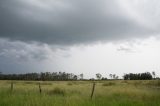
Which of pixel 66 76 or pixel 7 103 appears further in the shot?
pixel 66 76

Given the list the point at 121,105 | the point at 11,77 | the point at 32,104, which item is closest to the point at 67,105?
the point at 32,104

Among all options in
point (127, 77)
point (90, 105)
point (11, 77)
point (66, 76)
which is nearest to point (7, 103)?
point (90, 105)

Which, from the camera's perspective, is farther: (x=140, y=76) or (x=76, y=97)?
(x=140, y=76)

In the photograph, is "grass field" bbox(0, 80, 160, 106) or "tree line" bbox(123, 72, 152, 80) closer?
"grass field" bbox(0, 80, 160, 106)

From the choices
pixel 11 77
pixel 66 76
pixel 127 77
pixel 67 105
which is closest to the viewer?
pixel 67 105

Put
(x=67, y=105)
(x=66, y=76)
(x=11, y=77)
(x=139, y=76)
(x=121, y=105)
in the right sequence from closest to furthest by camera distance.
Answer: (x=67, y=105) < (x=121, y=105) < (x=139, y=76) < (x=11, y=77) < (x=66, y=76)

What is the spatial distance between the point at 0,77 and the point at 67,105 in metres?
179

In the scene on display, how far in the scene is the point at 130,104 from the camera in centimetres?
1343

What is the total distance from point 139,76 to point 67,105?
5658 inches

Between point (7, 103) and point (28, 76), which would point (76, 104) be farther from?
→ point (28, 76)

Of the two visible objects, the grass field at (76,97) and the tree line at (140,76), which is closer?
the grass field at (76,97)

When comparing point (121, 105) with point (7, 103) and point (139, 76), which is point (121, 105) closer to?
point (7, 103)

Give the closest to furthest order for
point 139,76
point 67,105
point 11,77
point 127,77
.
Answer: point 67,105
point 139,76
point 127,77
point 11,77

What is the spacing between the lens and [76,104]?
12.3 m
